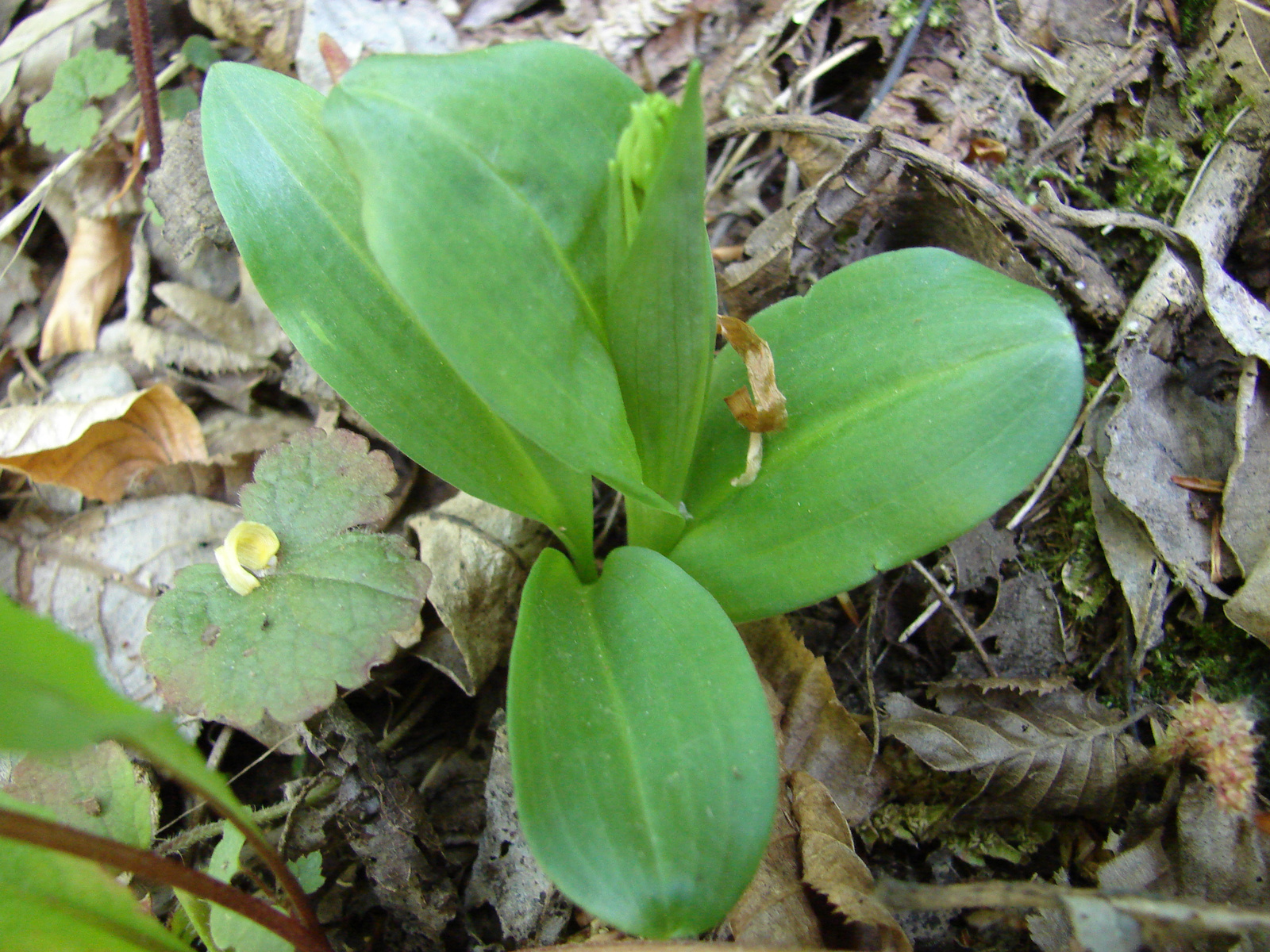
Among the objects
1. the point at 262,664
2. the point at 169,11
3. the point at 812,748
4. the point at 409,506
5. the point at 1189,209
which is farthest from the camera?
the point at 169,11

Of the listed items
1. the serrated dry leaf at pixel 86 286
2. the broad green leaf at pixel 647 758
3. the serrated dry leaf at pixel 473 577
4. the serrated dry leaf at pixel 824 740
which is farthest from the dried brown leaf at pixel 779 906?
the serrated dry leaf at pixel 86 286

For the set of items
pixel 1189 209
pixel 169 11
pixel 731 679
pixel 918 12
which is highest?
pixel 169 11

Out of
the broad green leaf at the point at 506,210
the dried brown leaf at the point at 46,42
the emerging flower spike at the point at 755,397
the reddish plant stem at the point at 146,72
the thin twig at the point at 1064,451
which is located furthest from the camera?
the dried brown leaf at the point at 46,42

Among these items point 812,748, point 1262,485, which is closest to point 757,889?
point 812,748

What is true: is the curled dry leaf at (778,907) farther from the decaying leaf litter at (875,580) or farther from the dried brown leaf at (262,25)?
the dried brown leaf at (262,25)

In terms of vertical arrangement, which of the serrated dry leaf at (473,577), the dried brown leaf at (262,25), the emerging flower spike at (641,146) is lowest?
the serrated dry leaf at (473,577)

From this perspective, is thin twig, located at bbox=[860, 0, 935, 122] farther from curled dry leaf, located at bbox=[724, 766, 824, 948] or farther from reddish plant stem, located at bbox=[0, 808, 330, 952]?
reddish plant stem, located at bbox=[0, 808, 330, 952]

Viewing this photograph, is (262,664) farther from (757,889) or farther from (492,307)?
(757,889)
